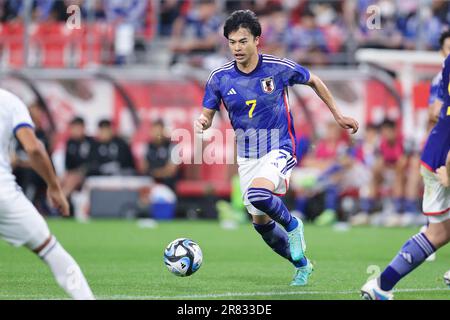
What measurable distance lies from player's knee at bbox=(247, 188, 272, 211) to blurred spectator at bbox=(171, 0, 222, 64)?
46.7ft

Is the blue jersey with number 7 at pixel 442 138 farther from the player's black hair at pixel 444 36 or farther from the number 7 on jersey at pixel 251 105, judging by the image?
the player's black hair at pixel 444 36

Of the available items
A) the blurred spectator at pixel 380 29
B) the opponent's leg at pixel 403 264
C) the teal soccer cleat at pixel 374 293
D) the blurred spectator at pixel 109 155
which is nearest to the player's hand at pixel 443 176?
the opponent's leg at pixel 403 264

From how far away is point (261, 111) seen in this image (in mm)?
9859

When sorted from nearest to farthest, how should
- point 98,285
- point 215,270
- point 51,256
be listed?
1. point 51,256
2. point 98,285
3. point 215,270

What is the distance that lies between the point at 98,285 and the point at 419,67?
14.7m

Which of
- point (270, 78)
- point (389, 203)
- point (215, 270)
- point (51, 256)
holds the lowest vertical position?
point (389, 203)

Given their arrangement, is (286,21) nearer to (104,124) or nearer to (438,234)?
(104,124)

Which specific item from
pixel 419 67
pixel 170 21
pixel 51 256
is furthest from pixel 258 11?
pixel 51 256

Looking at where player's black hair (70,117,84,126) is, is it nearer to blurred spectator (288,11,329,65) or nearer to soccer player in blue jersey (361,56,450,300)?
blurred spectator (288,11,329,65)

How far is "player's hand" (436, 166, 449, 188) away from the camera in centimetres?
746

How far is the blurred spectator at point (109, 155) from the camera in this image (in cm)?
2152

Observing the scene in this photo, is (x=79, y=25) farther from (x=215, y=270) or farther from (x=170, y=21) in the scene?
(x=215, y=270)

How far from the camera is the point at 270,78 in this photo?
9.89m

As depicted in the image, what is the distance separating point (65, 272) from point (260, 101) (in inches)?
142
